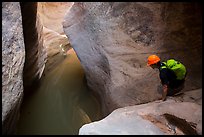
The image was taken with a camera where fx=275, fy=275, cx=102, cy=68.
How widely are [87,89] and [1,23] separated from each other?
3539 millimetres

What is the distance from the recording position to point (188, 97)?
480cm

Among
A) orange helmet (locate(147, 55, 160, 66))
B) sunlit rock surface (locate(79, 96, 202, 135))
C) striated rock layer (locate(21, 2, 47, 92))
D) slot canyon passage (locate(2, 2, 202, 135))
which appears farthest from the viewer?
striated rock layer (locate(21, 2, 47, 92))

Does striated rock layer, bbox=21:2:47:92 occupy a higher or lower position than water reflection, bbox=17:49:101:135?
higher

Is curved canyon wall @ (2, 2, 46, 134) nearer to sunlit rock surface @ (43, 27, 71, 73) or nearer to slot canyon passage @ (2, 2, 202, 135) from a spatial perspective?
slot canyon passage @ (2, 2, 202, 135)

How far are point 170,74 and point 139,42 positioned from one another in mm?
1080

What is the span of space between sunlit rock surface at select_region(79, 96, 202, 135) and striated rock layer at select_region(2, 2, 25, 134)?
1121 mm

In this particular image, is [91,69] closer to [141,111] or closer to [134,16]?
[134,16]

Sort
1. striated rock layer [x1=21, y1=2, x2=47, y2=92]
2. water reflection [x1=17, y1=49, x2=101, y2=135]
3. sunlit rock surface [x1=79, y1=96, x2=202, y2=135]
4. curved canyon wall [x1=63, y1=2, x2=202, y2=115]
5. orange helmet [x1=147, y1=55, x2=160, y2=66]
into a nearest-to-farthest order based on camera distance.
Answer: sunlit rock surface [x1=79, y1=96, x2=202, y2=135], orange helmet [x1=147, y1=55, x2=160, y2=66], curved canyon wall [x1=63, y1=2, x2=202, y2=115], water reflection [x1=17, y1=49, x2=101, y2=135], striated rock layer [x1=21, y1=2, x2=47, y2=92]

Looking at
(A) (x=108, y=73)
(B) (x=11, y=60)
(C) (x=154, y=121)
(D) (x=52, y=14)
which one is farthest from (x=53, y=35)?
(C) (x=154, y=121)

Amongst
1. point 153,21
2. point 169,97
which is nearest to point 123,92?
point 169,97

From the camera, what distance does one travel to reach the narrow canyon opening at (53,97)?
20.4ft

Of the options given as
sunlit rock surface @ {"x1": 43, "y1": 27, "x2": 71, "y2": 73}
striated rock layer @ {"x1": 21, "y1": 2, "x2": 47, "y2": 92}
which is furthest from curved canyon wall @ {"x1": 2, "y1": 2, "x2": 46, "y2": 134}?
sunlit rock surface @ {"x1": 43, "y1": 27, "x2": 71, "y2": 73}

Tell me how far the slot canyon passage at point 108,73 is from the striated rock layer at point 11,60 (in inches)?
0.6

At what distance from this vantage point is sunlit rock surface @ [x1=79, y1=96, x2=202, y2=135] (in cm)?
372
